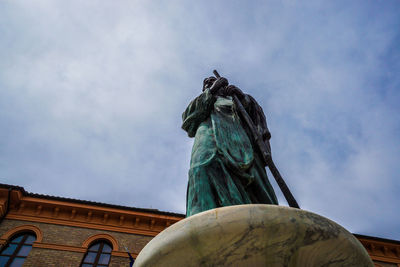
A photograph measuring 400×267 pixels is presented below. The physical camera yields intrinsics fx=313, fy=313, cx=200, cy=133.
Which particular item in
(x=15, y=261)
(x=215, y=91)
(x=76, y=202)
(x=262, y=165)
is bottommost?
(x=262, y=165)

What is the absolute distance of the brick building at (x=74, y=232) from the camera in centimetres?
1305

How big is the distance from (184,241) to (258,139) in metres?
1.82

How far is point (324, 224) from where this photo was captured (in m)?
1.59

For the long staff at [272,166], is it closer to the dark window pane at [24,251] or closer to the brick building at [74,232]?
the brick building at [74,232]

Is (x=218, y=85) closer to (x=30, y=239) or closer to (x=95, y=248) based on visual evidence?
(x=95, y=248)

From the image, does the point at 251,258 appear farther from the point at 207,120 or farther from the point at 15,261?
the point at 15,261

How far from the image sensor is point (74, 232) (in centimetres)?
1409

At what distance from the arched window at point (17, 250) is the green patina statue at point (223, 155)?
41.4ft

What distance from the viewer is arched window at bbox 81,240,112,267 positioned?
13.1 m

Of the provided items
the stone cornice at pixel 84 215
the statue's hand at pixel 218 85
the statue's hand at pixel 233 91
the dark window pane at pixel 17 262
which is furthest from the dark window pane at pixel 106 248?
the statue's hand at pixel 218 85

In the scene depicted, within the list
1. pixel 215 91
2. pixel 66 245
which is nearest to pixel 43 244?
pixel 66 245

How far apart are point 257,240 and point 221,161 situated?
1277 mm

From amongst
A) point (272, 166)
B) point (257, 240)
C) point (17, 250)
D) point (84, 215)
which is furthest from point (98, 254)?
point (257, 240)

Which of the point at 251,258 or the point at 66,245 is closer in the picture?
the point at 251,258
